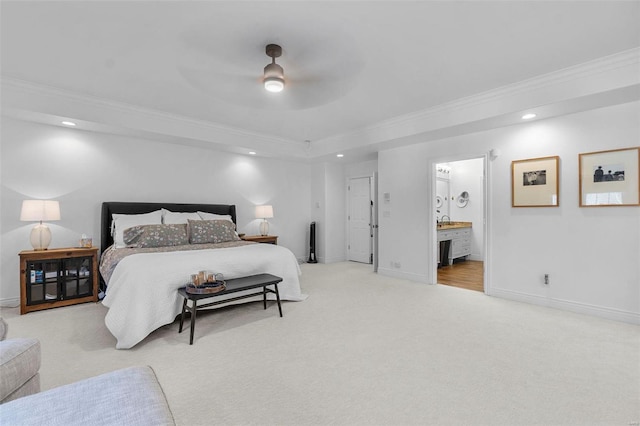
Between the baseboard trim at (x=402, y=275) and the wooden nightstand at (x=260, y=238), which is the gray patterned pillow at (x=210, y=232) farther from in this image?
the baseboard trim at (x=402, y=275)

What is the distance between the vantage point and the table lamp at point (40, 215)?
3596 millimetres

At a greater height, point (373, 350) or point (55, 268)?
point (55, 268)

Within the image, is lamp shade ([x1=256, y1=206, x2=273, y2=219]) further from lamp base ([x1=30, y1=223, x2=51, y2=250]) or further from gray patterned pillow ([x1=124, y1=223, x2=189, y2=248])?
lamp base ([x1=30, y1=223, x2=51, y2=250])

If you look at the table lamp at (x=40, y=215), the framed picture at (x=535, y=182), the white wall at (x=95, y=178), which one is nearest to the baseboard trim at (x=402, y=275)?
the framed picture at (x=535, y=182)

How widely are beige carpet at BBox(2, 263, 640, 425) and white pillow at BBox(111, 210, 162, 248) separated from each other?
88cm

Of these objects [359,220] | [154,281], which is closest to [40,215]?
[154,281]

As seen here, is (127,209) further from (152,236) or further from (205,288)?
(205,288)

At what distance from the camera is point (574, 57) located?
110 inches

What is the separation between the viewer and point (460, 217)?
25.6ft

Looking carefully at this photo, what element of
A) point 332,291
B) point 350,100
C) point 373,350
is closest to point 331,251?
point 332,291

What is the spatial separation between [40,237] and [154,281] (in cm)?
214

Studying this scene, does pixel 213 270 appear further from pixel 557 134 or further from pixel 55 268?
pixel 557 134

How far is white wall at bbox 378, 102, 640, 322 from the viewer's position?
3217 mm

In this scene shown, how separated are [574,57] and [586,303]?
8.81 feet
